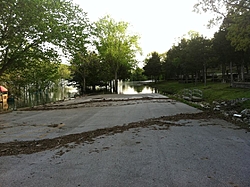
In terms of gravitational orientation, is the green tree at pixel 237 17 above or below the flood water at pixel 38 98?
above

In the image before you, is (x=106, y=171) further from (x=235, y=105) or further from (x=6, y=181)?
(x=235, y=105)

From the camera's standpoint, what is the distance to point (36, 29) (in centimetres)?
1619

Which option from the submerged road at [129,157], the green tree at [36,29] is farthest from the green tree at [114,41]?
the submerged road at [129,157]

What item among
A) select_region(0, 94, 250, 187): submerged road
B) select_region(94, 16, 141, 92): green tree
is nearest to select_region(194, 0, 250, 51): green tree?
select_region(0, 94, 250, 187): submerged road

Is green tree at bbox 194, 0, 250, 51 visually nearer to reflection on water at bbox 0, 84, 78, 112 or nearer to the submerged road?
the submerged road

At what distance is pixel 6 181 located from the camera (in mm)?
4457

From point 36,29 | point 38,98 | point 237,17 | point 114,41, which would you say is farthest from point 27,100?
point 237,17

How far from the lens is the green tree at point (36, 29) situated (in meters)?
15.1

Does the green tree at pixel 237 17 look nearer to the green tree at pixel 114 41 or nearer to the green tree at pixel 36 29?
the green tree at pixel 36 29

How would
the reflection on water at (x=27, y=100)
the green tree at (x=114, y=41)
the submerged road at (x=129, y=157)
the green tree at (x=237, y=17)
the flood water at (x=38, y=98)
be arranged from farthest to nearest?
the green tree at (x=114, y=41) → the flood water at (x=38, y=98) → the reflection on water at (x=27, y=100) → the green tree at (x=237, y=17) → the submerged road at (x=129, y=157)

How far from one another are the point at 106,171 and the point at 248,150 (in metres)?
3.80

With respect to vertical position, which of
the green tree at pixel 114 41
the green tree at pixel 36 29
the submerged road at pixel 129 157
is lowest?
the submerged road at pixel 129 157

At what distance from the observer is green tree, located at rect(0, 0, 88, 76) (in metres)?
15.1

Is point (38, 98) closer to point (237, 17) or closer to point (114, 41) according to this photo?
point (114, 41)
